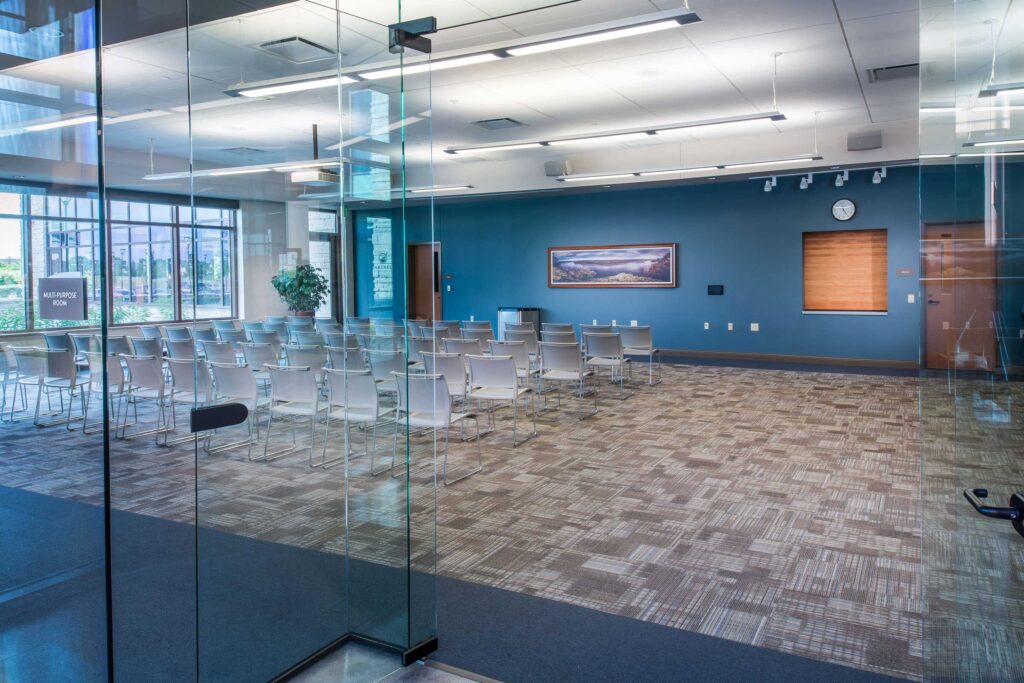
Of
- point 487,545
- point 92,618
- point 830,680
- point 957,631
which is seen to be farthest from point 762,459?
point 92,618

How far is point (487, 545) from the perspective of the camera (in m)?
3.89

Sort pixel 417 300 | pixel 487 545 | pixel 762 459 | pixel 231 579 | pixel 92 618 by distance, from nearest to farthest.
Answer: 1. pixel 92 618
2. pixel 231 579
3. pixel 417 300
4. pixel 487 545
5. pixel 762 459

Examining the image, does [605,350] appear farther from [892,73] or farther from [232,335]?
[232,335]

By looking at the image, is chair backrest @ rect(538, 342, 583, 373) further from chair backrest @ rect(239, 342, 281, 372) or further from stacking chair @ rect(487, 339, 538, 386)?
chair backrest @ rect(239, 342, 281, 372)

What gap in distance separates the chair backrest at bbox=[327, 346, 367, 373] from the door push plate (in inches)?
19.2

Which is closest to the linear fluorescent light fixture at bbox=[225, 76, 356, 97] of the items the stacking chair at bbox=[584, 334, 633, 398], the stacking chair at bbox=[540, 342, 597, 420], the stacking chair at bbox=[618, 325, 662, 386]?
the stacking chair at bbox=[540, 342, 597, 420]

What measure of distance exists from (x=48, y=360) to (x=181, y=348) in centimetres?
40

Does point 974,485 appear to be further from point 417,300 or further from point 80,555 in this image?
point 80,555

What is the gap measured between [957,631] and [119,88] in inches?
106

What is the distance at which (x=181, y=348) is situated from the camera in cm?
235

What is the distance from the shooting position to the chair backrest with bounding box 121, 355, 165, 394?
7.67 ft

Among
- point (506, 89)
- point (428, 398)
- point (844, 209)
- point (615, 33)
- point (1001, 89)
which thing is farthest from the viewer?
point (844, 209)

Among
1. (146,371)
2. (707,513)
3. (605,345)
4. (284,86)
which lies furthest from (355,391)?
(605,345)

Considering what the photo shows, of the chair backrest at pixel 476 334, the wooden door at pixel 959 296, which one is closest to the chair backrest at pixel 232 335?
the wooden door at pixel 959 296
